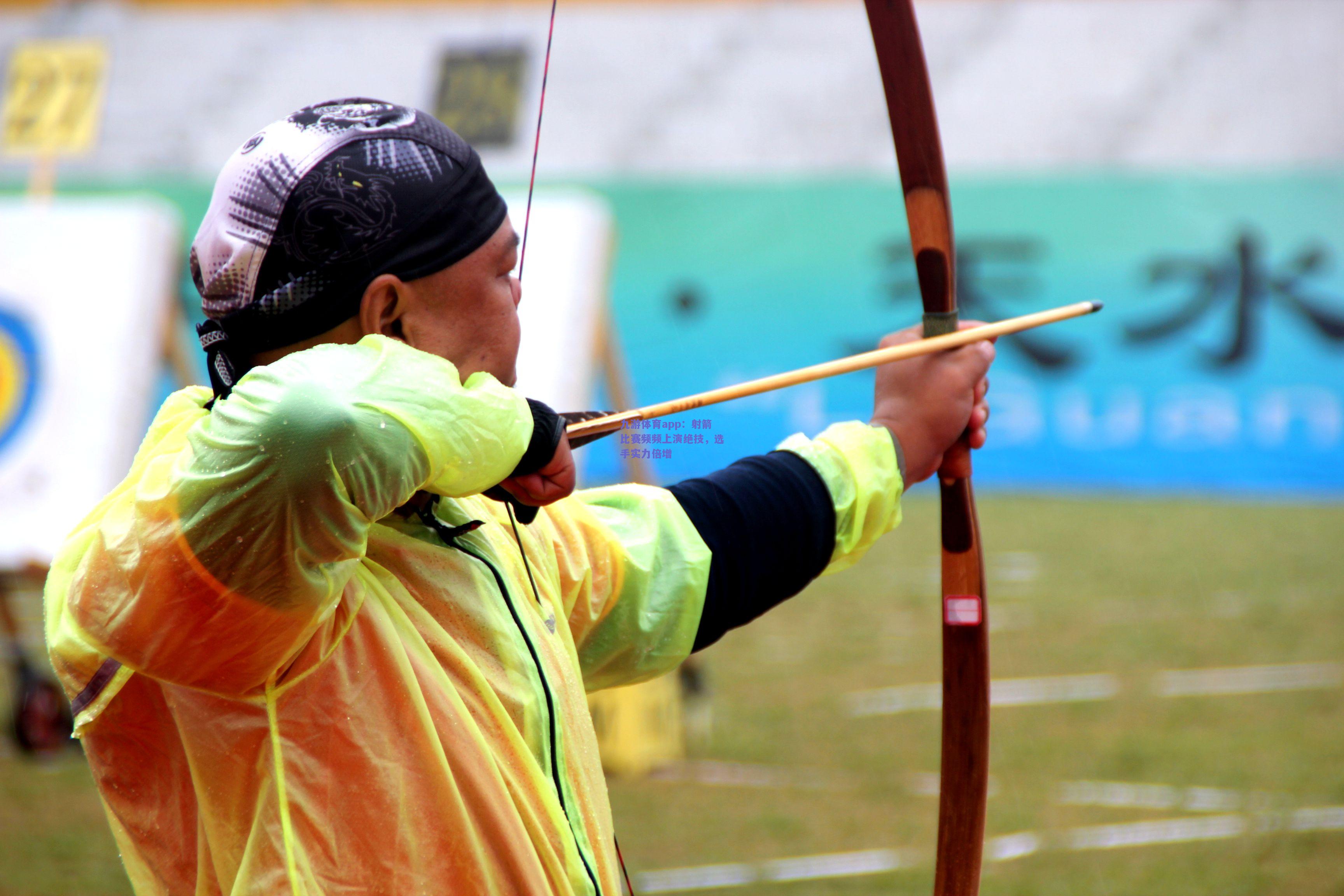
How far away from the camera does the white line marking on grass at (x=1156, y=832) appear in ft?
9.59

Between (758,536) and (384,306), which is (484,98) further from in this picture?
(384,306)

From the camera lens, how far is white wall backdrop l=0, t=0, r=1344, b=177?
368 inches

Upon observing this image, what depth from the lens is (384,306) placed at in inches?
34.0

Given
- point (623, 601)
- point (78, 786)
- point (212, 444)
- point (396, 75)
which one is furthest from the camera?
point (396, 75)

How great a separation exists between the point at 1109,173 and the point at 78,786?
25.9 feet

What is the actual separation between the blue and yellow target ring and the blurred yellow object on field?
6.16 ft

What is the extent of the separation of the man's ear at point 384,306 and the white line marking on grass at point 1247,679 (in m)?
3.69

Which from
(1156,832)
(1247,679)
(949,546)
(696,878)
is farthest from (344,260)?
(1247,679)

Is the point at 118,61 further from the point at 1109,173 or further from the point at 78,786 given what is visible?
the point at 78,786

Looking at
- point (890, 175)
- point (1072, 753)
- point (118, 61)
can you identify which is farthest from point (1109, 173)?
point (118, 61)

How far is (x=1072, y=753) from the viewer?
358 cm

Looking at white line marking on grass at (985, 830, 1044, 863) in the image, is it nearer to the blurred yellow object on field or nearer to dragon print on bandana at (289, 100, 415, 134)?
the blurred yellow object on field

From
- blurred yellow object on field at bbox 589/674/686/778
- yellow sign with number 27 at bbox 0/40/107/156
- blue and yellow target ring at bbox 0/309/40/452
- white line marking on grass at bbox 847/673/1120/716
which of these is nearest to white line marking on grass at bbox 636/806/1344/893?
blurred yellow object on field at bbox 589/674/686/778

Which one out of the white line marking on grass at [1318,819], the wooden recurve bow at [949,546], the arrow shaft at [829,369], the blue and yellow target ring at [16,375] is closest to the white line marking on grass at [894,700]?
the white line marking on grass at [1318,819]
